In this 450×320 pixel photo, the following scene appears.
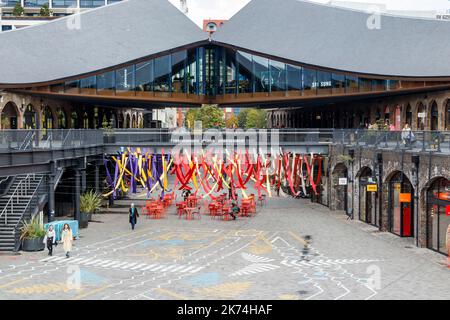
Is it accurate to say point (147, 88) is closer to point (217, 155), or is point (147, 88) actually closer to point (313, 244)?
point (217, 155)

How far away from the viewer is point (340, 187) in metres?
47.6

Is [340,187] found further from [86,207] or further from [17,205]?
[17,205]

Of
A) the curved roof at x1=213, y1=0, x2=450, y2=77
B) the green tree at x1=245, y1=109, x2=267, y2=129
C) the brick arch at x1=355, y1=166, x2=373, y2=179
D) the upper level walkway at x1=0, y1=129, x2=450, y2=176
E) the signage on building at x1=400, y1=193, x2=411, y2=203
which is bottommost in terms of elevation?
the signage on building at x1=400, y1=193, x2=411, y2=203

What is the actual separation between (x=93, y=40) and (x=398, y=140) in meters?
39.6

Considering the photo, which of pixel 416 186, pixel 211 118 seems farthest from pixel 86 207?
pixel 211 118

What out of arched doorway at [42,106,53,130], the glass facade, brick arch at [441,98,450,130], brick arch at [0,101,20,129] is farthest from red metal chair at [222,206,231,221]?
arched doorway at [42,106,53,130]

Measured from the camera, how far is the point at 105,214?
4572 cm

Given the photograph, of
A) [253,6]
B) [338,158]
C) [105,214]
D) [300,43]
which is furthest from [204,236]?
[253,6]

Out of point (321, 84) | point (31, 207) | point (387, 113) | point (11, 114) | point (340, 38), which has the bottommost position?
point (31, 207)

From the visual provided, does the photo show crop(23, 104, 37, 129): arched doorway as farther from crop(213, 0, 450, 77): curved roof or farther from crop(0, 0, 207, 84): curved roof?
crop(213, 0, 450, 77): curved roof

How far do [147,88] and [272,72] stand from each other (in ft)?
41.4

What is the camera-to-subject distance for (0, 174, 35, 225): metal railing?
33006mm

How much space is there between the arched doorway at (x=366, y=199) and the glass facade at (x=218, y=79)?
19.1 m

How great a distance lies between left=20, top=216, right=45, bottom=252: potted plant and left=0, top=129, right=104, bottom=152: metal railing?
3805 millimetres
